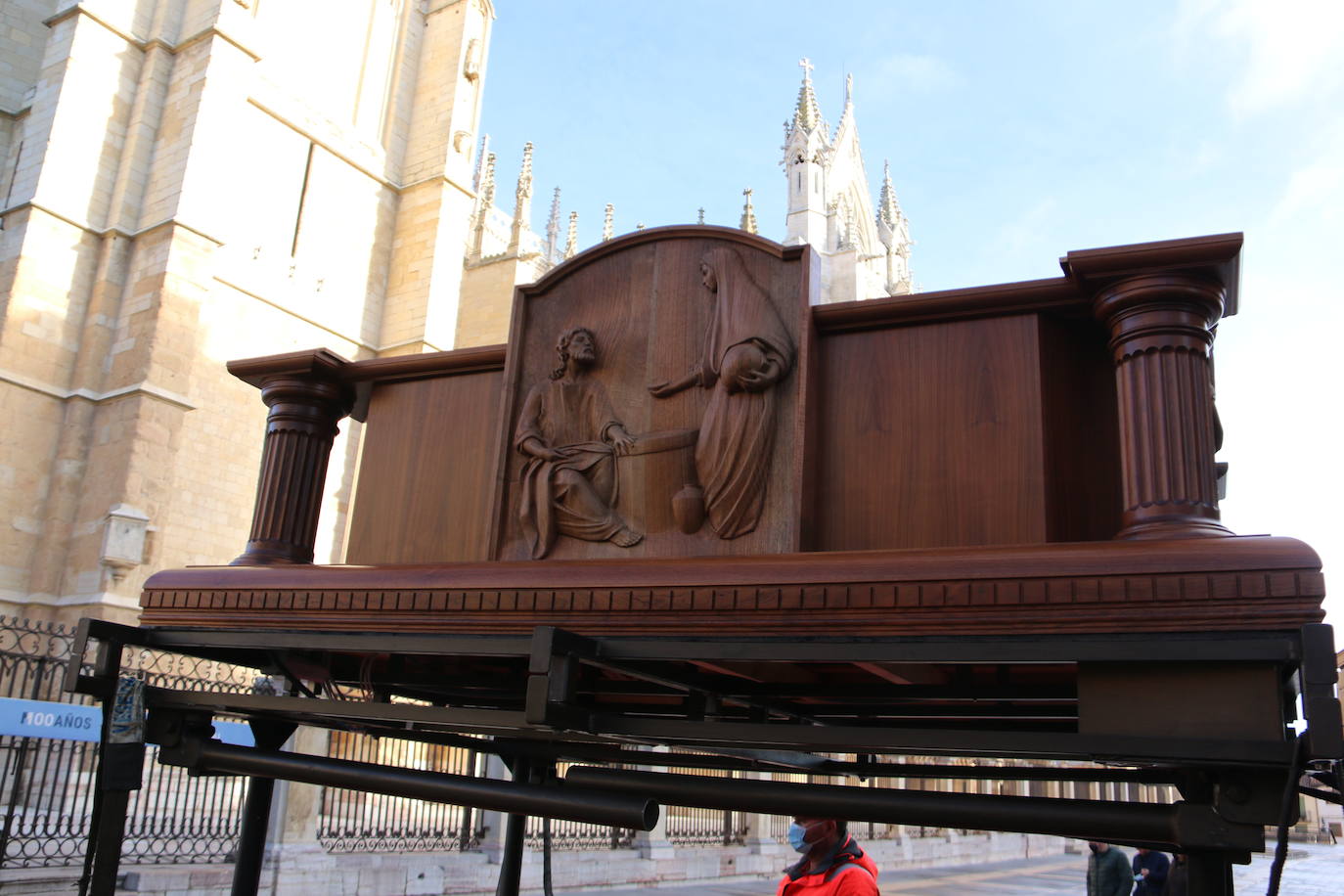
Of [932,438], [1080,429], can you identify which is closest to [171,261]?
[932,438]

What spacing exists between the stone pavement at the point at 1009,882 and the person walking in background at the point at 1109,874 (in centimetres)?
519

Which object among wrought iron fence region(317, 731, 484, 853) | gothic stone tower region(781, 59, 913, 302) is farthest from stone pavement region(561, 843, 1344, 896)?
gothic stone tower region(781, 59, 913, 302)

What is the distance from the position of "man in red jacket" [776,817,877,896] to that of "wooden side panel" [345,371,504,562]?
5.35ft

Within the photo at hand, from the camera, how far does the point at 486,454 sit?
10.4 ft

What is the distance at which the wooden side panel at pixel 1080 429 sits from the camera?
7.79 ft

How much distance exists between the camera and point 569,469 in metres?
2.85

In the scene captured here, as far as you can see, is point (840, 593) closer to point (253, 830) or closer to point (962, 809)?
point (962, 809)

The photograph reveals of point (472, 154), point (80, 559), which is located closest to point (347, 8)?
point (472, 154)

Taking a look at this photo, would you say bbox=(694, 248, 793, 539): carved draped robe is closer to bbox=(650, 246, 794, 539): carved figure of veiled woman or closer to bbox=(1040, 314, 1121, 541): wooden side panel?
bbox=(650, 246, 794, 539): carved figure of veiled woman

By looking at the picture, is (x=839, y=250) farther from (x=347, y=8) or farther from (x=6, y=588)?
(x=6, y=588)

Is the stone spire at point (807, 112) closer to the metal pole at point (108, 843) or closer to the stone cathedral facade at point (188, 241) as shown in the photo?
the stone cathedral facade at point (188, 241)

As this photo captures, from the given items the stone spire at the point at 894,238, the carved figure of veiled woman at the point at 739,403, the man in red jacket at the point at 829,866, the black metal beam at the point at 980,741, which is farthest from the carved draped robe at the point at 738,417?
the stone spire at the point at 894,238

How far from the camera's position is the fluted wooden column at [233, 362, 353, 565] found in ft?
10.8

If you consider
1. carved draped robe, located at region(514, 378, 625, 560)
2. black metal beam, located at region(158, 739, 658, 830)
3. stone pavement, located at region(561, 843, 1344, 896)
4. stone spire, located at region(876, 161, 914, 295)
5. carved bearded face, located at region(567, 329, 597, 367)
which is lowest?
stone pavement, located at region(561, 843, 1344, 896)
